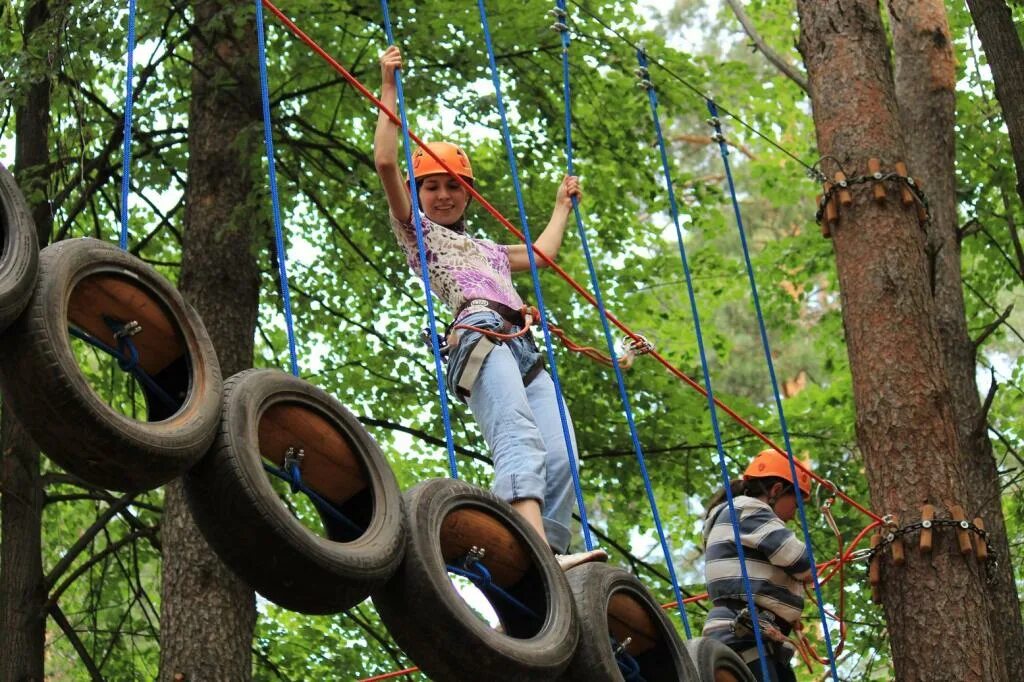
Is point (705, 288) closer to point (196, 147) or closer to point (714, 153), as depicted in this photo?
point (196, 147)

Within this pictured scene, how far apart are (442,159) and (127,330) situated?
1.69 meters

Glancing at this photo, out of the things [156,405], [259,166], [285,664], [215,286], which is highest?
[259,166]

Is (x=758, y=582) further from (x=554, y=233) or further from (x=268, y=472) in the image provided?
(x=268, y=472)

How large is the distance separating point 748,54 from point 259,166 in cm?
1405

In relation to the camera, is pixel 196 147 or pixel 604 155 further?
pixel 604 155

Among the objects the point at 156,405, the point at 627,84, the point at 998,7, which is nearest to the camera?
the point at 156,405

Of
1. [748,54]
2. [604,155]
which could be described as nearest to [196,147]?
[604,155]

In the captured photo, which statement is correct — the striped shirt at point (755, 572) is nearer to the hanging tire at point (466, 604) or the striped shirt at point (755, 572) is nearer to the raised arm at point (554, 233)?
the raised arm at point (554, 233)

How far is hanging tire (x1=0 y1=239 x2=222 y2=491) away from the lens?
2805 mm

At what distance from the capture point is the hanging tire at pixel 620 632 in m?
3.75

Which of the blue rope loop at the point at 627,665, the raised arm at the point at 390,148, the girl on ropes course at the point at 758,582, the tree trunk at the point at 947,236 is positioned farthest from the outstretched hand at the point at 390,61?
the tree trunk at the point at 947,236

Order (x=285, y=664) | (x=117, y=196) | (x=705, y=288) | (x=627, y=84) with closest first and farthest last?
(x=285, y=664)
(x=117, y=196)
(x=627, y=84)
(x=705, y=288)

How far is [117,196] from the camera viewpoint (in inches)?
346

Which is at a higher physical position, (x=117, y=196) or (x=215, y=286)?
(x=117, y=196)
